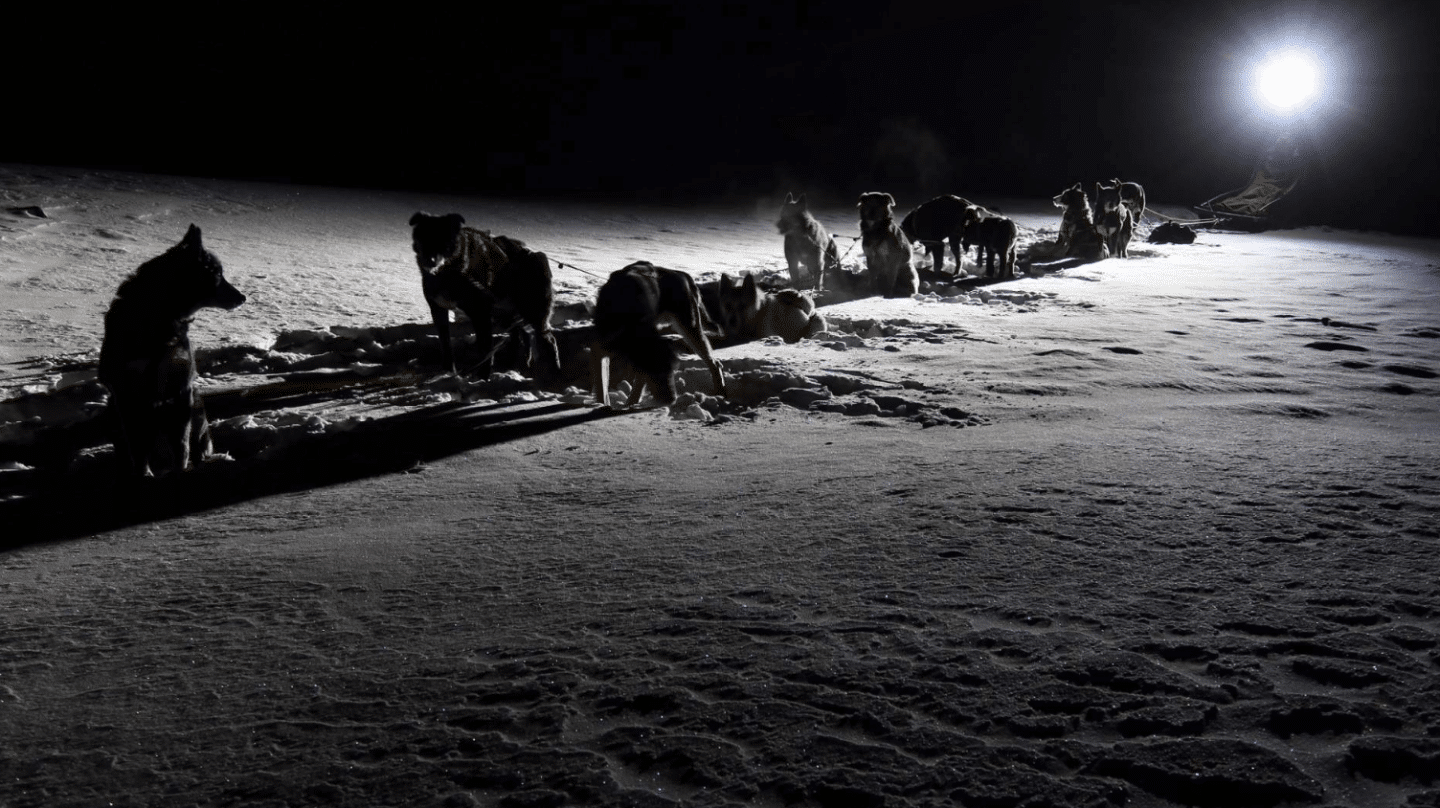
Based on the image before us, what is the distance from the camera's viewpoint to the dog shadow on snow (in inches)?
155

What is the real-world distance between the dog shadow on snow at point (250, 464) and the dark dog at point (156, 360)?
5.9 inches

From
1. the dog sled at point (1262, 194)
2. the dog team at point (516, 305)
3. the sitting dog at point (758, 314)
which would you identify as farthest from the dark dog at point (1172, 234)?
the sitting dog at point (758, 314)

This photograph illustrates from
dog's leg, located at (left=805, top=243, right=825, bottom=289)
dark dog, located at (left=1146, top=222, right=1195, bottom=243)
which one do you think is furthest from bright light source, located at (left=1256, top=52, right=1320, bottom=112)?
dog's leg, located at (left=805, top=243, right=825, bottom=289)

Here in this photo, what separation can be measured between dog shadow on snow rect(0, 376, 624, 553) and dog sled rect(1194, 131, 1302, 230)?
2104 centimetres

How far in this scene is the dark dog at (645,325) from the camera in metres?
5.72

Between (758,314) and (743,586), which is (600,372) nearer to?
(758,314)

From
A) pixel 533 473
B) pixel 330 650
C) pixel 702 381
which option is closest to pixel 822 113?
pixel 702 381

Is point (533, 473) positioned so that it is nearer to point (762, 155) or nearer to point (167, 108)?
point (167, 108)

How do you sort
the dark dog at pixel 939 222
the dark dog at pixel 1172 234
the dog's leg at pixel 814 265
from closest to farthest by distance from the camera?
the dog's leg at pixel 814 265 < the dark dog at pixel 939 222 < the dark dog at pixel 1172 234

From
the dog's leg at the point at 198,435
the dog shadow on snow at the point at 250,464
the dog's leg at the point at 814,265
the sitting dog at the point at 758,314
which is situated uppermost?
the dog's leg at the point at 814,265

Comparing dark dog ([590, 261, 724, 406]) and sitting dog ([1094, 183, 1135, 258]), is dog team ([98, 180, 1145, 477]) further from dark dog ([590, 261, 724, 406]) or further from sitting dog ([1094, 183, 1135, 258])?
sitting dog ([1094, 183, 1135, 258])

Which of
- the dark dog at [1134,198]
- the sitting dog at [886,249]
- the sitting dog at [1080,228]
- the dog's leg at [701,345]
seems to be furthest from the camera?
the dark dog at [1134,198]

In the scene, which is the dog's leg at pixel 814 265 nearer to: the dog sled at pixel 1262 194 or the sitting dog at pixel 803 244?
the sitting dog at pixel 803 244

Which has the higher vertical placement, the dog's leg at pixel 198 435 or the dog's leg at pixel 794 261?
the dog's leg at pixel 794 261
